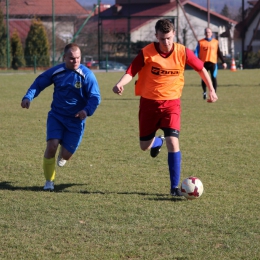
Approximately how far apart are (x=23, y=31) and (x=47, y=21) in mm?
3192

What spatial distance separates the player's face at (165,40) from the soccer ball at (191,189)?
129 cm

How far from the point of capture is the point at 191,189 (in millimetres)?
5719

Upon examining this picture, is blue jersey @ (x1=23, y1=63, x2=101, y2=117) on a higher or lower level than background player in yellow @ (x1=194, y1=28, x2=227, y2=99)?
lower

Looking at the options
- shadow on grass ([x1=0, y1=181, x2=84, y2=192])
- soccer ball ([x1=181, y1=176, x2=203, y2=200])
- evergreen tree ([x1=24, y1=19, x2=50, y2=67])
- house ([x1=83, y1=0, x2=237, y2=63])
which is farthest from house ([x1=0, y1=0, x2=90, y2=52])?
soccer ball ([x1=181, y1=176, x2=203, y2=200])

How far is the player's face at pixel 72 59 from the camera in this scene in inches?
235

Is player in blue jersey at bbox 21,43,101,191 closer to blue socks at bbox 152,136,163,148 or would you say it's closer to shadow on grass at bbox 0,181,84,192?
shadow on grass at bbox 0,181,84,192

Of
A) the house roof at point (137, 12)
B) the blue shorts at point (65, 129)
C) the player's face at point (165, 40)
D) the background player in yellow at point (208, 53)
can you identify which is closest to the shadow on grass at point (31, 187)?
the blue shorts at point (65, 129)

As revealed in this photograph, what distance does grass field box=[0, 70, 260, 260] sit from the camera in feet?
14.3

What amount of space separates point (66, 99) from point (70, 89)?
116 millimetres

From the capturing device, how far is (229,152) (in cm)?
837

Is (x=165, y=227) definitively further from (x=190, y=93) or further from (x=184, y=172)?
(x=190, y=93)

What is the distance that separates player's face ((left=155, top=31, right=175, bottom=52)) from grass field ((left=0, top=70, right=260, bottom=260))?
1.42 m

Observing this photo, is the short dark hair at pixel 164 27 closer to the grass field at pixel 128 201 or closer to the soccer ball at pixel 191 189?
the soccer ball at pixel 191 189

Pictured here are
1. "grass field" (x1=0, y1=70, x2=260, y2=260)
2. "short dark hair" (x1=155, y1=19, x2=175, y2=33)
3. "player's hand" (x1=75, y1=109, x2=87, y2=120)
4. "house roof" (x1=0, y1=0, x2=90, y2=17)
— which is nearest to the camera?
"grass field" (x1=0, y1=70, x2=260, y2=260)
